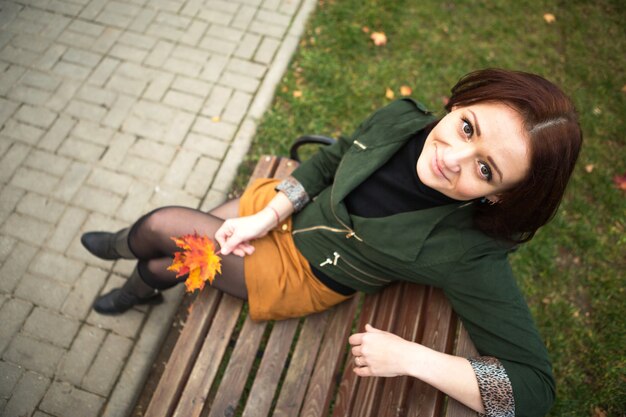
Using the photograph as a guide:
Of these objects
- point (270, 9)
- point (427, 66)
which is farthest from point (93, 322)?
point (427, 66)

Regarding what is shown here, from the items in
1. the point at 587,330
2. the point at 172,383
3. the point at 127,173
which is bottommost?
the point at 587,330

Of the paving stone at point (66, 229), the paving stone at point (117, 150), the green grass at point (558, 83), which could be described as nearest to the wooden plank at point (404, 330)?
the green grass at point (558, 83)

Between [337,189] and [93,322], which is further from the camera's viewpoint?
[93,322]

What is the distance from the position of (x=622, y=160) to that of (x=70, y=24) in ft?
16.6

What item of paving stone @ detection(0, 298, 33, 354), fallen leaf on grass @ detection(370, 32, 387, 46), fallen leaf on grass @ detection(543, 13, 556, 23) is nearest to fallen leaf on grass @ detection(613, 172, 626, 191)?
fallen leaf on grass @ detection(543, 13, 556, 23)

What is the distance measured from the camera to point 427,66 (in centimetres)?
411

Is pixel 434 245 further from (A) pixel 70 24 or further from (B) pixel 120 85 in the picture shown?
(A) pixel 70 24

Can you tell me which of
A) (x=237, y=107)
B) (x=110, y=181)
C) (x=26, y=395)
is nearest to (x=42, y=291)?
(x=26, y=395)

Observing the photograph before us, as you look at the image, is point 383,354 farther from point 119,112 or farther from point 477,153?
point 119,112

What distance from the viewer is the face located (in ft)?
4.65

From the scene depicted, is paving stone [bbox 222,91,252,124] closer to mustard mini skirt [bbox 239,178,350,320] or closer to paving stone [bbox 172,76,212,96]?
paving stone [bbox 172,76,212,96]

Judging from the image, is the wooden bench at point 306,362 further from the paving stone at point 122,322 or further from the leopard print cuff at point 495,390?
the paving stone at point 122,322

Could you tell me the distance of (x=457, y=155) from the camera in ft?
4.90

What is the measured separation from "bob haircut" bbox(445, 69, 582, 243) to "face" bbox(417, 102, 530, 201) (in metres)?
0.03
